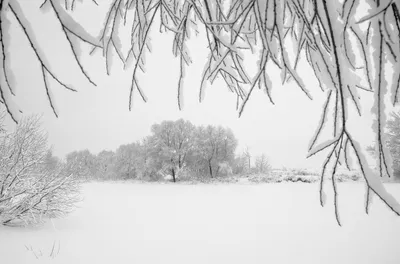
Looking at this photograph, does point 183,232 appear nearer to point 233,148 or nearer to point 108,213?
point 108,213

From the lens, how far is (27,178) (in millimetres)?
4859

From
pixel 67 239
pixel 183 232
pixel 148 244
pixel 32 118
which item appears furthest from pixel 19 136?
pixel 183 232

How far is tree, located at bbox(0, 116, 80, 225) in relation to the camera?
4.61 meters

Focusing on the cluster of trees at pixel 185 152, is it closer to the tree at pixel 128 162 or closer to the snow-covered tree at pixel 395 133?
the tree at pixel 128 162

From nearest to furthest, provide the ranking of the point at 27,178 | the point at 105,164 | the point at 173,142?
the point at 27,178 < the point at 173,142 < the point at 105,164

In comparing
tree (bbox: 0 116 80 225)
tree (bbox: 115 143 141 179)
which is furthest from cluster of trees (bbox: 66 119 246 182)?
tree (bbox: 0 116 80 225)

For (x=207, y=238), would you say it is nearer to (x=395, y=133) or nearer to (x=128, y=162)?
(x=395, y=133)

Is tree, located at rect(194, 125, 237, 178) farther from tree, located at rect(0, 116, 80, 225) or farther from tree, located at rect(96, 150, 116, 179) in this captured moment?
tree, located at rect(0, 116, 80, 225)

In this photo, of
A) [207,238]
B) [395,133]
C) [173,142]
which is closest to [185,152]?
[173,142]

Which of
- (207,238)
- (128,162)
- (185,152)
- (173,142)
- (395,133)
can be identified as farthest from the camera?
(128,162)

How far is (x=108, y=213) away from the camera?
24.4 feet

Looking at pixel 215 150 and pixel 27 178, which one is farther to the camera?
pixel 215 150

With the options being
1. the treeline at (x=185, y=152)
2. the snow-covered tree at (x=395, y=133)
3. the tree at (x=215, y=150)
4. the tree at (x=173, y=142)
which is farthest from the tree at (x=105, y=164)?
the snow-covered tree at (x=395, y=133)

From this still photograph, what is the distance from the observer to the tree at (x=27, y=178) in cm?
461
